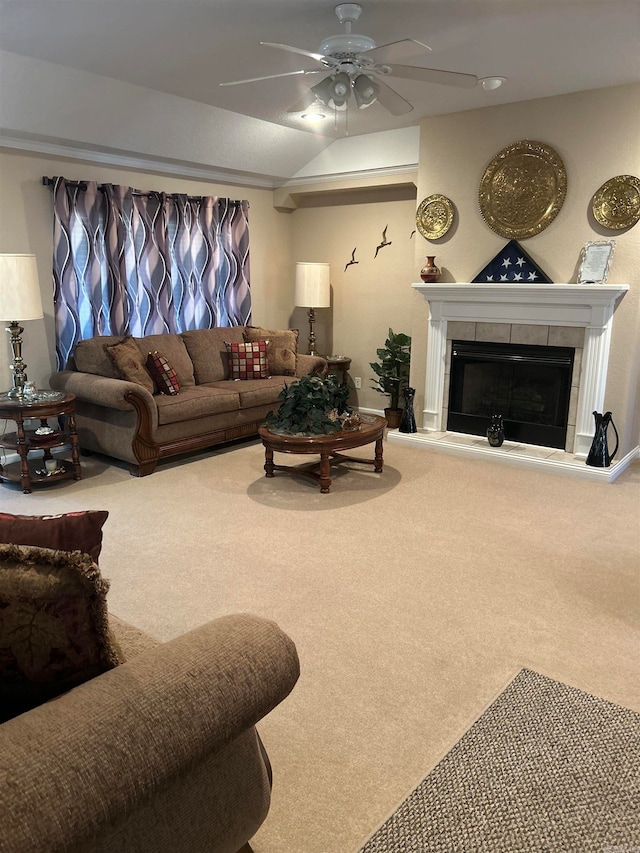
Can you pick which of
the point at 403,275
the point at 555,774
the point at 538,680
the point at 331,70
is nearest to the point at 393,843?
the point at 555,774

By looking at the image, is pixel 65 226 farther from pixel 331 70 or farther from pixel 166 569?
pixel 166 569

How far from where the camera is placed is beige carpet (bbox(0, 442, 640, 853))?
Answer: 2035 mm

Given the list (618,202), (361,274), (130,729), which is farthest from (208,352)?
(130,729)

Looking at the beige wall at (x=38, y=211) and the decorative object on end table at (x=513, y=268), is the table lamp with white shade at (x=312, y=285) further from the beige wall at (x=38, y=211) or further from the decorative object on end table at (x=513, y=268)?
the decorative object on end table at (x=513, y=268)

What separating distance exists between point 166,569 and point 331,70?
8.75 feet

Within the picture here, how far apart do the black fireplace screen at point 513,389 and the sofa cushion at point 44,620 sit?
4.49 meters

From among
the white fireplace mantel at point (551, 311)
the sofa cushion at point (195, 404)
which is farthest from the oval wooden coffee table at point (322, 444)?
the white fireplace mantel at point (551, 311)

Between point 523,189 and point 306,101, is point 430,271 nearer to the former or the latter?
point 523,189

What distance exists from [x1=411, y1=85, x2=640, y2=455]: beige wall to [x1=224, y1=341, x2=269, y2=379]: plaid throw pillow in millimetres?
1772

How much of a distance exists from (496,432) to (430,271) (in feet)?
4.73

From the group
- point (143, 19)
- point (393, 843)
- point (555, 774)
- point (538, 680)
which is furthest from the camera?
point (143, 19)

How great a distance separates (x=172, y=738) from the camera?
113cm

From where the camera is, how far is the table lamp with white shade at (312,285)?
6.40 meters

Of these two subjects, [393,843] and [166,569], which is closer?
[393,843]
